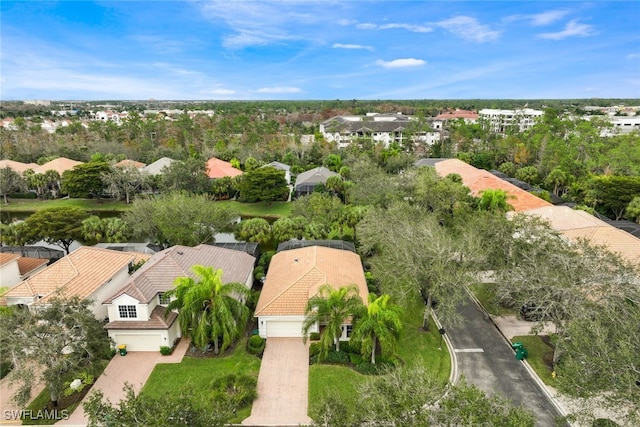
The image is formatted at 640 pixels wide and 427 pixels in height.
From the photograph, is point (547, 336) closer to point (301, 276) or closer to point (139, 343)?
point (301, 276)

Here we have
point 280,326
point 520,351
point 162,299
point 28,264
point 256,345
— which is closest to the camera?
point 520,351

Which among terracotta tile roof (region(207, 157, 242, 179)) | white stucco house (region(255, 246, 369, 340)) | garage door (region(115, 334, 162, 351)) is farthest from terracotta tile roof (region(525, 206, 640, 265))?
terracotta tile roof (region(207, 157, 242, 179))

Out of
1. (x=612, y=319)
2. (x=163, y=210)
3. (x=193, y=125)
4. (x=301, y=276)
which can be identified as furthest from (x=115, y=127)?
(x=612, y=319)

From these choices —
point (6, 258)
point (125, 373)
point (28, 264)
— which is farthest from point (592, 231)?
point (28, 264)

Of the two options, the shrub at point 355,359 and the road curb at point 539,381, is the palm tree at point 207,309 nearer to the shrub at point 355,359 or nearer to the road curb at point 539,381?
the shrub at point 355,359

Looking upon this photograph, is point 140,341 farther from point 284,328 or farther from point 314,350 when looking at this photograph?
point 314,350

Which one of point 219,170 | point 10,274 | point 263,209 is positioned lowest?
point 263,209

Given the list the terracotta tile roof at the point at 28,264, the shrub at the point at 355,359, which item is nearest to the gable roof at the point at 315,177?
the terracotta tile roof at the point at 28,264
